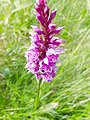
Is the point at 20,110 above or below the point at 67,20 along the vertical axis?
below

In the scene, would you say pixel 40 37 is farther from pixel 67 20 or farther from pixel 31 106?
pixel 67 20

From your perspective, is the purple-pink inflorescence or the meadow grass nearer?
the purple-pink inflorescence

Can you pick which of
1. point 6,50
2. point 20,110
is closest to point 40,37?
point 20,110

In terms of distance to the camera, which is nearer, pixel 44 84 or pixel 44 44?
pixel 44 44

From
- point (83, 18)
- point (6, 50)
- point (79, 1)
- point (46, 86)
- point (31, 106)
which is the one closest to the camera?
point (31, 106)

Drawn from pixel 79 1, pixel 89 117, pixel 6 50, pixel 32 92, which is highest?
pixel 79 1
